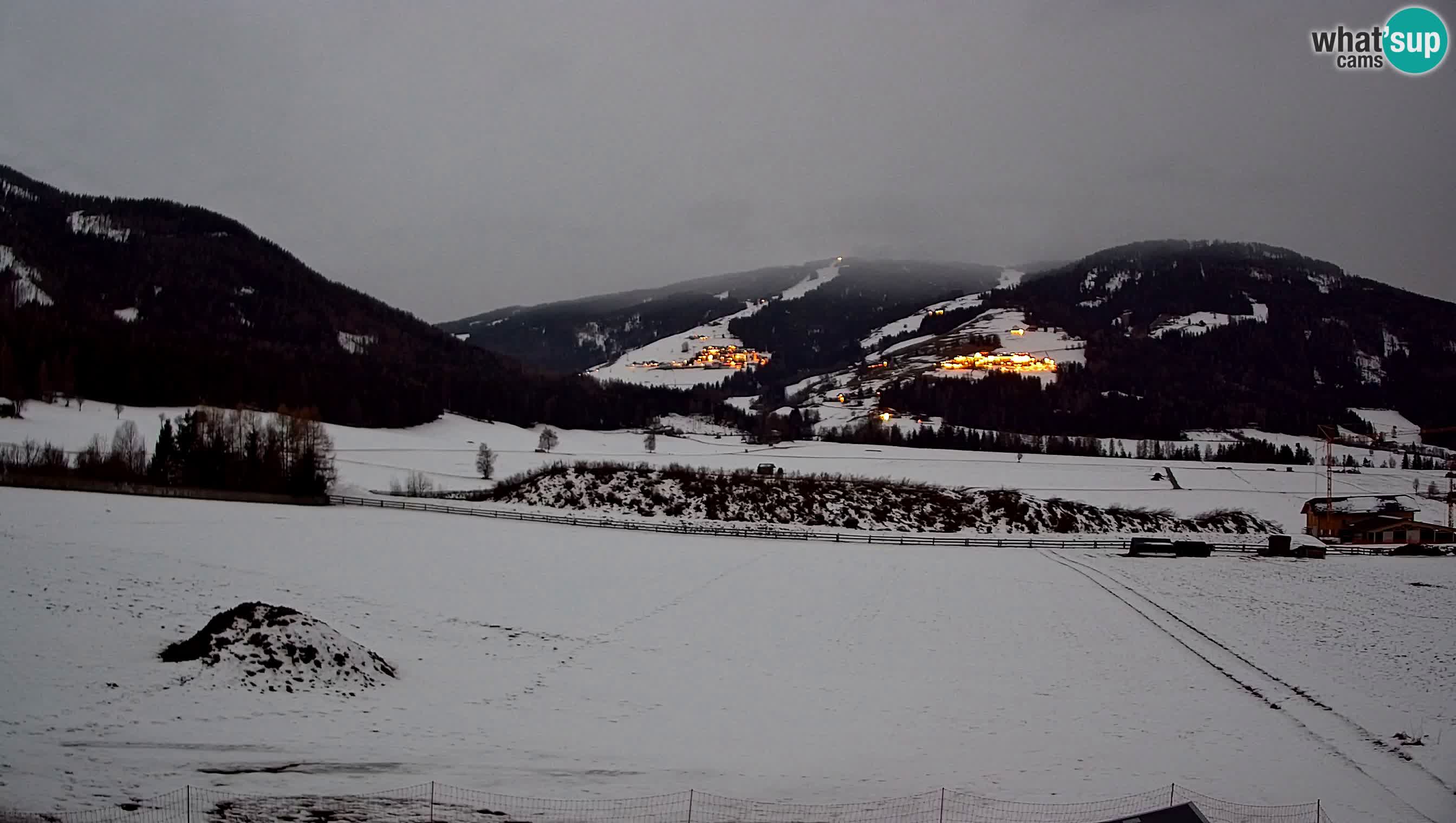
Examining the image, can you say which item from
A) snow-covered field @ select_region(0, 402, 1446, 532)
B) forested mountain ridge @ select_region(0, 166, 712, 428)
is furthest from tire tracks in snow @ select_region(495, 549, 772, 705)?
forested mountain ridge @ select_region(0, 166, 712, 428)

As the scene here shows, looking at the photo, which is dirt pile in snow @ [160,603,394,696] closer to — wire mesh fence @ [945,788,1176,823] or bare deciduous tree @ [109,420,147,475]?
wire mesh fence @ [945,788,1176,823]

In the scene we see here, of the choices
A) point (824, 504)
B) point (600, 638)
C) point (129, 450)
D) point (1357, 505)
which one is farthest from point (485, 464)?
point (1357, 505)

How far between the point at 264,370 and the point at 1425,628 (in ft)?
403

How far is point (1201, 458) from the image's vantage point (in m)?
104

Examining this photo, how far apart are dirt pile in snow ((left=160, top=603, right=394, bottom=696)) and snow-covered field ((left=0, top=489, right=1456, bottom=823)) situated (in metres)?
0.53

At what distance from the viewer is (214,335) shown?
463 feet

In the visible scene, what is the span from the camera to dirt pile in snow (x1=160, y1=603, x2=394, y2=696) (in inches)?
633

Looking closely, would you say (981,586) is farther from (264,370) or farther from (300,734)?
(264,370)

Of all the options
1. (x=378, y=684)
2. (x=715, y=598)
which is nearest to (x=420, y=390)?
(x=715, y=598)

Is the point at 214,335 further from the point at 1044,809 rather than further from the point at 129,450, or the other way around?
the point at 1044,809

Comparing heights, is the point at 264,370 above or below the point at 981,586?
above

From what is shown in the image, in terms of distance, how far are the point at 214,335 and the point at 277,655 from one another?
151 meters

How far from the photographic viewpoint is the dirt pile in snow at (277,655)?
52.7 ft

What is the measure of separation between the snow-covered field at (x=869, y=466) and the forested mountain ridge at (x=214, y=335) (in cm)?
742
